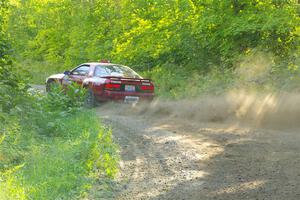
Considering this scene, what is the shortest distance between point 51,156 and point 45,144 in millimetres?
910

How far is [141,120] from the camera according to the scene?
12422 mm

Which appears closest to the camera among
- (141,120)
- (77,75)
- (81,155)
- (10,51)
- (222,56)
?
(81,155)

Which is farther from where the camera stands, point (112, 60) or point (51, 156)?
point (112, 60)

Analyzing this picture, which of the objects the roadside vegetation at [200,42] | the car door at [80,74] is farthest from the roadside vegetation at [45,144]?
the car door at [80,74]

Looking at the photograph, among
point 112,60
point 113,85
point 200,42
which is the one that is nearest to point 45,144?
point 113,85

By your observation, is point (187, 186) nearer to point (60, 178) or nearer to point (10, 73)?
point (60, 178)

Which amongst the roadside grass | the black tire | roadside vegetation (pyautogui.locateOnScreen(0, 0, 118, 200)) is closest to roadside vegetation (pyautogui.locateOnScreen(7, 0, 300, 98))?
roadside vegetation (pyautogui.locateOnScreen(0, 0, 118, 200))

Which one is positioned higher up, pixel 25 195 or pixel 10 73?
pixel 10 73

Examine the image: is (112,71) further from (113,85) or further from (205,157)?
(205,157)

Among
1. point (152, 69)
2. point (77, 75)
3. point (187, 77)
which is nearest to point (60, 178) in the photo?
point (77, 75)

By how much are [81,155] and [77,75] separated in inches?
348

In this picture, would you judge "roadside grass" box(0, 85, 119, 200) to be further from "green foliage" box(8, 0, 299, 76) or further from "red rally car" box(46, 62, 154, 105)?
"red rally car" box(46, 62, 154, 105)

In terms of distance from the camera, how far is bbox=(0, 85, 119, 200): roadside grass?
5.43 meters

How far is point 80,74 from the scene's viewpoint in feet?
50.7
